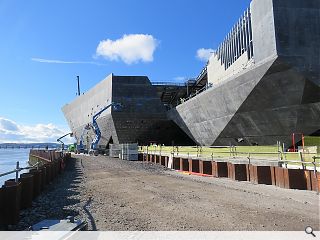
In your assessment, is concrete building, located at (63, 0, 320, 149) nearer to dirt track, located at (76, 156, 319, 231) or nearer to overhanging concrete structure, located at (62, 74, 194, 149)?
overhanging concrete structure, located at (62, 74, 194, 149)

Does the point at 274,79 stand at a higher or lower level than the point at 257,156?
higher

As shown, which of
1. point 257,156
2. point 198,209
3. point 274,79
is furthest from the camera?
point 274,79

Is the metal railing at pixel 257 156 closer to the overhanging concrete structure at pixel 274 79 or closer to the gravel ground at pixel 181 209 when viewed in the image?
the gravel ground at pixel 181 209

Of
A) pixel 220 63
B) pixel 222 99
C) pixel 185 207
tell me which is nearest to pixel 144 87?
pixel 220 63

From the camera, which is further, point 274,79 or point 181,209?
point 274,79

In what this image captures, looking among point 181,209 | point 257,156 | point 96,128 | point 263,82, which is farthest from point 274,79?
point 96,128

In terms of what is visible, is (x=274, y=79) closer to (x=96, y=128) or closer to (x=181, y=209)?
(x=181, y=209)

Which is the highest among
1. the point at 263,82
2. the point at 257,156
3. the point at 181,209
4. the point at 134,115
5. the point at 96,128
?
the point at 134,115

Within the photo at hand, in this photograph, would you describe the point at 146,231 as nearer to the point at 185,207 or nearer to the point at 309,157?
the point at 185,207

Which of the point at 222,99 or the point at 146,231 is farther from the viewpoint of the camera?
the point at 222,99

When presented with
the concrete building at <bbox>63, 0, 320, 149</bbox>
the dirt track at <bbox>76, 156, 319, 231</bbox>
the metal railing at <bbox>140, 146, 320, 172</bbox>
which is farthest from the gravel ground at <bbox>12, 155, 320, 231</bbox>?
the concrete building at <bbox>63, 0, 320, 149</bbox>

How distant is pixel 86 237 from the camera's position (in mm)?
7023

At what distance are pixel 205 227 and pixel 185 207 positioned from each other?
255cm

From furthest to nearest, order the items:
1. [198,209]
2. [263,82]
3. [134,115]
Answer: [134,115]
[263,82]
[198,209]
